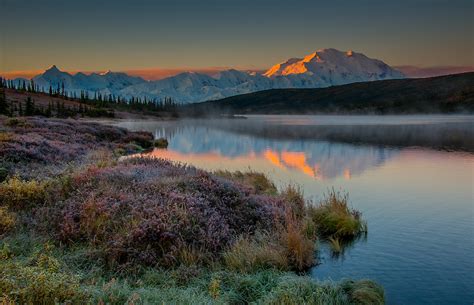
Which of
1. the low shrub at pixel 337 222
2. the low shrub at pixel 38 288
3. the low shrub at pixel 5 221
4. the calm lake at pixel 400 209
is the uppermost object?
the low shrub at pixel 38 288

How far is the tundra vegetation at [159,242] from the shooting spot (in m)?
8.56

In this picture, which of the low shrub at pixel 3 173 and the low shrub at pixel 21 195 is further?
the low shrub at pixel 3 173

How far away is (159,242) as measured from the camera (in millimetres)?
11406

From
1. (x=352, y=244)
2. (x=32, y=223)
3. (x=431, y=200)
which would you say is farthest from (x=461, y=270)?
(x=32, y=223)

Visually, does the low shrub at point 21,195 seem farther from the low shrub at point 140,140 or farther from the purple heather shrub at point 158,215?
the low shrub at point 140,140

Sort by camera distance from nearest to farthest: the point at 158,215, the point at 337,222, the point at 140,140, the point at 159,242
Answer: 1. the point at 159,242
2. the point at 158,215
3. the point at 337,222
4. the point at 140,140

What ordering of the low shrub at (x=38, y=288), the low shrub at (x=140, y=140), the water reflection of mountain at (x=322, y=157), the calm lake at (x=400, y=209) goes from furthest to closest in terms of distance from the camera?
the low shrub at (x=140, y=140)
the water reflection of mountain at (x=322, y=157)
the calm lake at (x=400, y=209)
the low shrub at (x=38, y=288)

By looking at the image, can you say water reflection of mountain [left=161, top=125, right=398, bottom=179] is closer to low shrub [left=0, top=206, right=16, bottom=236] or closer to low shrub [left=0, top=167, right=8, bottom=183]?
low shrub [left=0, top=167, right=8, bottom=183]

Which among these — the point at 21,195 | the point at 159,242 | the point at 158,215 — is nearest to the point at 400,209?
the point at 158,215

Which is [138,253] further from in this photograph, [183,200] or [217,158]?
[217,158]

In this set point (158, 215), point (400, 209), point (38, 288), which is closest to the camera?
point (38, 288)

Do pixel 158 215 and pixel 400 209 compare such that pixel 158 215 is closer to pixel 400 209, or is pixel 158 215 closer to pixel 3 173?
pixel 3 173

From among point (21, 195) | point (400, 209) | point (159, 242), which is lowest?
point (400, 209)

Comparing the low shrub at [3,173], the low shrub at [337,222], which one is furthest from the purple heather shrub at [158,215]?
the low shrub at [3,173]
